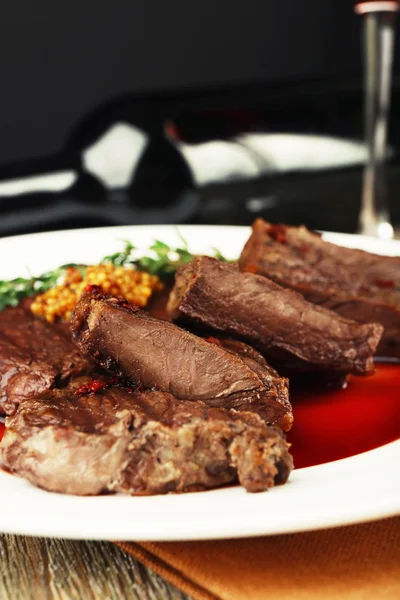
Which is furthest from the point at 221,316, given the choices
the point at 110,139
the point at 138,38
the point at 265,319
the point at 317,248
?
the point at 138,38

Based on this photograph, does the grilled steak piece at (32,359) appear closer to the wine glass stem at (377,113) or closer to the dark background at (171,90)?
the dark background at (171,90)

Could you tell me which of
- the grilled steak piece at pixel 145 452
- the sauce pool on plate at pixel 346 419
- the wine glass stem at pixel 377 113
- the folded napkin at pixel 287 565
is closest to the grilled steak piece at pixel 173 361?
the sauce pool on plate at pixel 346 419

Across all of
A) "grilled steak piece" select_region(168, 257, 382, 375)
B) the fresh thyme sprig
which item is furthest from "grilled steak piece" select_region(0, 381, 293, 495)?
the fresh thyme sprig

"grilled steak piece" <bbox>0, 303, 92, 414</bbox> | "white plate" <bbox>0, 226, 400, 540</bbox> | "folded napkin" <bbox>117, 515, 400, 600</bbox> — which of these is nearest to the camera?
"white plate" <bbox>0, 226, 400, 540</bbox>

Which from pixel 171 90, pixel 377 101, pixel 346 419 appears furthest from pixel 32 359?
pixel 171 90

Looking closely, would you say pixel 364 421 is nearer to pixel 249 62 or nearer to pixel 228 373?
pixel 228 373

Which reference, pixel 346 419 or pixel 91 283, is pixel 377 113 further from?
pixel 346 419

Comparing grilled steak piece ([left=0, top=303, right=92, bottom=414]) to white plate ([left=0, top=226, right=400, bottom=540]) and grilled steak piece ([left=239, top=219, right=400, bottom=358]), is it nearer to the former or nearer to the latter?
white plate ([left=0, top=226, right=400, bottom=540])
